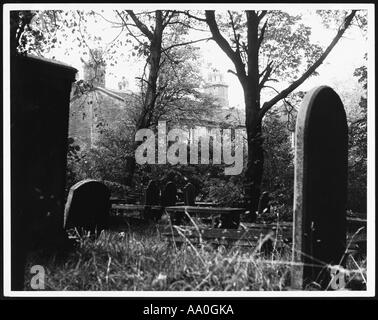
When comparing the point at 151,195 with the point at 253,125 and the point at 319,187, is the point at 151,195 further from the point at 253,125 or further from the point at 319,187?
the point at 319,187

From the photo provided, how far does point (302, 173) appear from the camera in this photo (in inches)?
171

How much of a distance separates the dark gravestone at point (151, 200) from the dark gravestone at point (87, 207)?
14.2 ft

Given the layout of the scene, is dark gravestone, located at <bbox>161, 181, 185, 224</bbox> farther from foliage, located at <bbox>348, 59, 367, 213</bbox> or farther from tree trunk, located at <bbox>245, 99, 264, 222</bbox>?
foliage, located at <bbox>348, 59, 367, 213</bbox>

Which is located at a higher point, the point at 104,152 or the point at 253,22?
the point at 253,22

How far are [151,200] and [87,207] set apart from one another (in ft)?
16.9

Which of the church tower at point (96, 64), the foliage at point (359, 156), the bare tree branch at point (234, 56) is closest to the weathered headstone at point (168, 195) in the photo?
the church tower at point (96, 64)

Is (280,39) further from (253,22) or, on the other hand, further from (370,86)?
(370,86)

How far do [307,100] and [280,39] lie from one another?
10908 mm

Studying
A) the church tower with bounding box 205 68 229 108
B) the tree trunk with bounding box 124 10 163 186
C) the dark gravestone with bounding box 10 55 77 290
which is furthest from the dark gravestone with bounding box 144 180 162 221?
the dark gravestone with bounding box 10 55 77 290

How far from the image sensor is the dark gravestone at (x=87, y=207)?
23.6 feet

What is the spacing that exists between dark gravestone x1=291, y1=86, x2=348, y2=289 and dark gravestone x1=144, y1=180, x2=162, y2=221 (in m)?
7.63

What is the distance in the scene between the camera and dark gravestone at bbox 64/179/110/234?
718 cm

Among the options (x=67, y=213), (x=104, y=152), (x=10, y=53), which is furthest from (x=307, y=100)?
(x=104, y=152)

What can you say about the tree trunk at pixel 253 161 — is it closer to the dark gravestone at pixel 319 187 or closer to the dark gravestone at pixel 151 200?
the dark gravestone at pixel 151 200
